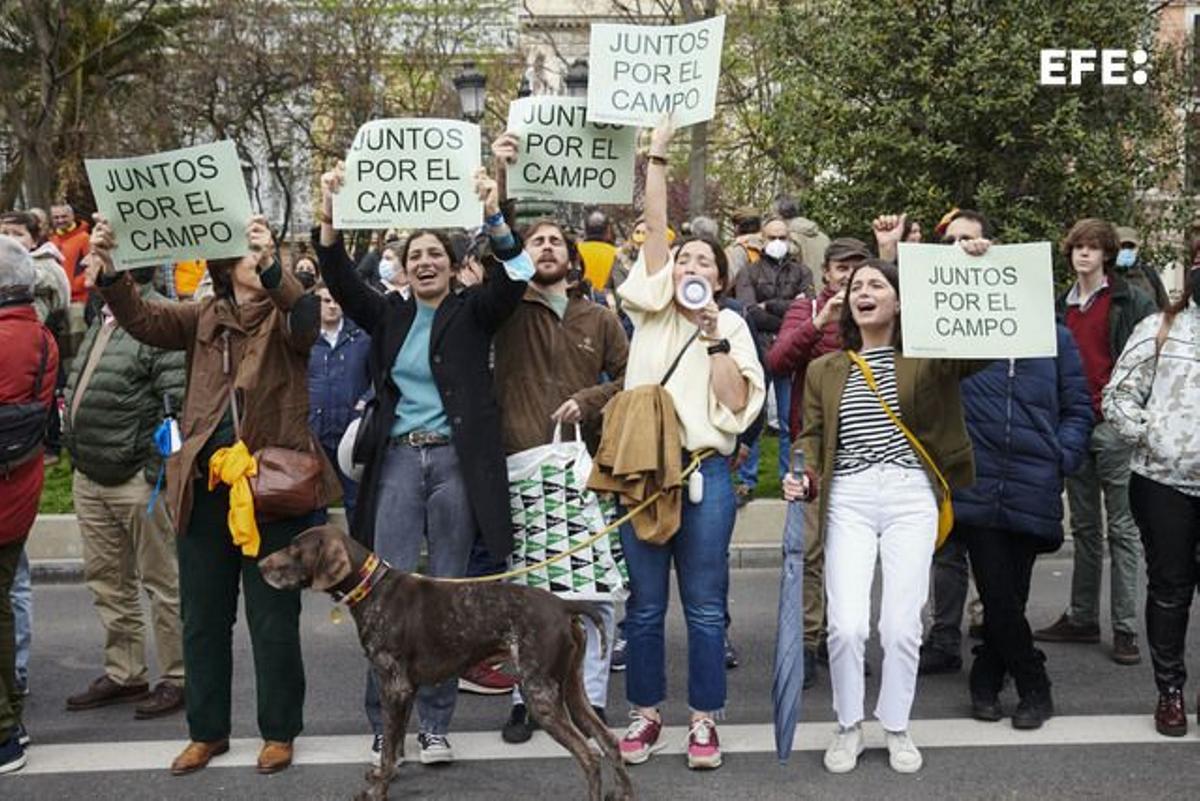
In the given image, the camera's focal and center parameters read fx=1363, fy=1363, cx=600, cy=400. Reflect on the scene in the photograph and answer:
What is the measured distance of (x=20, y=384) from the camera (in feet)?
18.2

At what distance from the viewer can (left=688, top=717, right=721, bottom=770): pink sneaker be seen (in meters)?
5.47

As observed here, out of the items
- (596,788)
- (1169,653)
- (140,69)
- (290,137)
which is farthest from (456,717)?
(290,137)

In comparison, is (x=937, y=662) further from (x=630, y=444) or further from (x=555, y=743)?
(x=630, y=444)

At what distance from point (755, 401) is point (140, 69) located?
2460 cm

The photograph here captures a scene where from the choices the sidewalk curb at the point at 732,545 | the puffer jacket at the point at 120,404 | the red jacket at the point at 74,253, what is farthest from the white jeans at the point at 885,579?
the red jacket at the point at 74,253

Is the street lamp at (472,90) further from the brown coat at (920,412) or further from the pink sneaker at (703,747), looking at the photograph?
the pink sneaker at (703,747)

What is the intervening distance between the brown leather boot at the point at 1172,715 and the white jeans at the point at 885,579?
4.02 feet

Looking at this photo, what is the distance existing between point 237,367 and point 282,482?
518 mm

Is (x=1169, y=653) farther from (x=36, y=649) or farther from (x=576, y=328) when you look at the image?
(x=36, y=649)

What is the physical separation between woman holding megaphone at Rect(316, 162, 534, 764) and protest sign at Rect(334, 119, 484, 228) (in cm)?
9

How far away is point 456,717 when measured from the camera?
20.6ft

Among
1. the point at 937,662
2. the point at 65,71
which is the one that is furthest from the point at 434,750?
the point at 65,71

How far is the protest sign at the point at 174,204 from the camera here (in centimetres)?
554

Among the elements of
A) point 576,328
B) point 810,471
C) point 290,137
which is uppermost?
point 290,137
